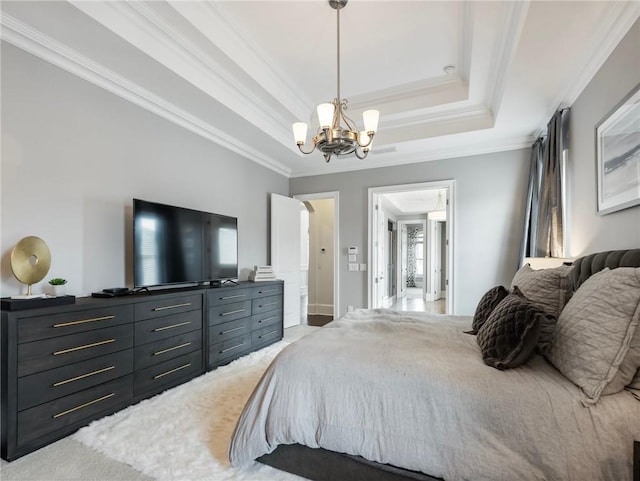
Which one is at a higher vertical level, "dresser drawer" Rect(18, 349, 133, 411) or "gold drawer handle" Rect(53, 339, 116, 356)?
"gold drawer handle" Rect(53, 339, 116, 356)

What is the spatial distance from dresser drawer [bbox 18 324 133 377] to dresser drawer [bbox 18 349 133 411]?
0.04 meters

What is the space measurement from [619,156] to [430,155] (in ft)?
8.64

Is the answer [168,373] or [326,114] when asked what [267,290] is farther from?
[326,114]

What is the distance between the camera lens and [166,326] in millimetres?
2777

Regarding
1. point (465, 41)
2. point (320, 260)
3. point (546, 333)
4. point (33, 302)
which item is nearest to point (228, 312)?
point (33, 302)

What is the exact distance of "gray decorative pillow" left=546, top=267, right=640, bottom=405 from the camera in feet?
3.99

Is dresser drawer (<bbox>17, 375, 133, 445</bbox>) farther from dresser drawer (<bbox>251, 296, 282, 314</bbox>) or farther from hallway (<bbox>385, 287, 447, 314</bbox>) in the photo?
hallway (<bbox>385, 287, 447, 314</bbox>)

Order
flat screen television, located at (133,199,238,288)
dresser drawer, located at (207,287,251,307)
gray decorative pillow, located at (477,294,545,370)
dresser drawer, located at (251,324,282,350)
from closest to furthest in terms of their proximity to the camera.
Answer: gray decorative pillow, located at (477,294,545,370) → flat screen television, located at (133,199,238,288) → dresser drawer, located at (207,287,251,307) → dresser drawer, located at (251,324,282,350)

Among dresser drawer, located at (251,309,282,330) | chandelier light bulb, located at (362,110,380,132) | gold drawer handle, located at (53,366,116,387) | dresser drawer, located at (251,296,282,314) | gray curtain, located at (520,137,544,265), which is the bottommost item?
dresser drawer, located at (251,309,282,330)

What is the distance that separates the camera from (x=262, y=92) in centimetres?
335

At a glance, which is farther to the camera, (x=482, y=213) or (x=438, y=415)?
(x=482, y=213)

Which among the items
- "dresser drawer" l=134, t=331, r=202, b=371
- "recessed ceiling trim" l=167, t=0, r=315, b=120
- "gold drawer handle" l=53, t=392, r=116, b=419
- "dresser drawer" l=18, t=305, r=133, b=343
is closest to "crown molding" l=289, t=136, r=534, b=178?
"recessed ceiling trim" l=167, t=0, r=315, b=120

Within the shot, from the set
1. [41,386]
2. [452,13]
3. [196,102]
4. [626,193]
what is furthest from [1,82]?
[626,193]

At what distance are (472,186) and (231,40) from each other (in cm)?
344
